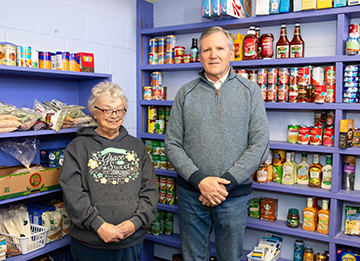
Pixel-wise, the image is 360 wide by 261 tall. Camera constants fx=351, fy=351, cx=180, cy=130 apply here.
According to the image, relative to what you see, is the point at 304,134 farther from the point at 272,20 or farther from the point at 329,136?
the point at 272,20

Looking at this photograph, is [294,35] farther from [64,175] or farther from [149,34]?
[64,175]

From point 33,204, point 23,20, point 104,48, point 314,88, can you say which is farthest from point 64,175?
point 314,88

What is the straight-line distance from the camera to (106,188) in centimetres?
188

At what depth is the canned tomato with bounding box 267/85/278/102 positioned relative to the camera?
2459 millimetres

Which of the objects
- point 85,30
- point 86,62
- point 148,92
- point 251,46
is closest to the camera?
point 86,62

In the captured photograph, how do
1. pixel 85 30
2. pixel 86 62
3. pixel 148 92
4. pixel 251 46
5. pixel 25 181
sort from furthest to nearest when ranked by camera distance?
pixel 148 92 < pixel 85 30 < pixel 251 46 < pixel 86 62 < pixel 25 181

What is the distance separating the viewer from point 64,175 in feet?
6.06

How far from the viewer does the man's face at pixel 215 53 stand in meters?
1.89

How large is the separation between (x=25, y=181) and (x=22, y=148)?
25 cm

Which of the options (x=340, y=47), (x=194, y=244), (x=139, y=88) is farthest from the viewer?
(x=139, y=88)

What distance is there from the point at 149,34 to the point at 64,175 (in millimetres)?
1730

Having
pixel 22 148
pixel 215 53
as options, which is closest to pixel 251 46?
pixel 215 53

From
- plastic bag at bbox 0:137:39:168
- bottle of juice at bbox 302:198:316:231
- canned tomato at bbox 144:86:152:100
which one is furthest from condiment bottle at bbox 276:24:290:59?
plastic bag at bbox 0:137:39:168

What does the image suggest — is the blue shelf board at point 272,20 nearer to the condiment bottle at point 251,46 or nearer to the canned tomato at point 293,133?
the condiment bottle at point 251,46
